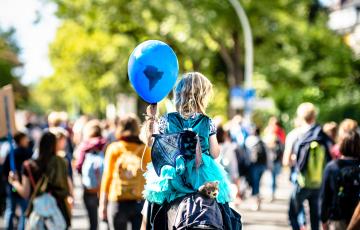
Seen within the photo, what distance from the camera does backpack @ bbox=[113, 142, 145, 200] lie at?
7715mm

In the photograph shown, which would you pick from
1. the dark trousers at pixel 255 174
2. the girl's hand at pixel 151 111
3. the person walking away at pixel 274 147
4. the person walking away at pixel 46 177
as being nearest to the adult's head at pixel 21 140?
the person walking away at pixel 46 177

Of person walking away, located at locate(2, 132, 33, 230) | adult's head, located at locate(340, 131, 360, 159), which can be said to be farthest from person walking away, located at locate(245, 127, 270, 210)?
adult's head, located at locate(340, 131, 360, 159)

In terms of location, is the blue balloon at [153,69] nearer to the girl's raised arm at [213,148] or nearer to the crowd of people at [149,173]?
the crowd of people at [149,173]

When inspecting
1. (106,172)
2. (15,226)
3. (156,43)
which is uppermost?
(156,43)

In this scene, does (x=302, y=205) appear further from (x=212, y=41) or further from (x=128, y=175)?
(x=212, y=41)

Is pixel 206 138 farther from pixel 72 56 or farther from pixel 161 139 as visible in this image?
pixel 72 56

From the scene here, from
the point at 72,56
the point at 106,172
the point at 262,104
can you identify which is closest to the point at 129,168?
Answer: the point at 106,172

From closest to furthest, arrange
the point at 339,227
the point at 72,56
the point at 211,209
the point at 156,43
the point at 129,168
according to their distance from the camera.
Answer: the point at 211,209
the point at 156,43
the point at 339,227
the point at 129,168
the point at 72,56

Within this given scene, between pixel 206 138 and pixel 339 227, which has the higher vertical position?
pixel 206 138

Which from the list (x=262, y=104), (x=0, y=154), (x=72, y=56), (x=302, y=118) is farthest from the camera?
(x=72, y=56)

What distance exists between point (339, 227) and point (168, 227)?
279 cm

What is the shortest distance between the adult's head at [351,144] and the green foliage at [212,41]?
22.8 meters

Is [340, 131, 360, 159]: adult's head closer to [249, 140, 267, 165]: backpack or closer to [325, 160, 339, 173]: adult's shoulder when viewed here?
[325, 160, 339, 173]: adult's shoulder

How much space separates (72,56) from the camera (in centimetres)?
4422
